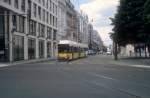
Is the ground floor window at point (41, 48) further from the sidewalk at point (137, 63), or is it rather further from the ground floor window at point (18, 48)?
the sidewalk at point (137, 63)

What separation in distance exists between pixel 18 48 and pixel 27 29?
22.7 ft

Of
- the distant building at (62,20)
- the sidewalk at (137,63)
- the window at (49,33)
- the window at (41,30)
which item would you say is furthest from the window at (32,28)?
the distant building at (62,20)

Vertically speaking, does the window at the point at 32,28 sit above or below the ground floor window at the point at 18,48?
above

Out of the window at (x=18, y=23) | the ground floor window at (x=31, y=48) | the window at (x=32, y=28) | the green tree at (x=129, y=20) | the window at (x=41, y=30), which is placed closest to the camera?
the green tree at (x=129, y=20)

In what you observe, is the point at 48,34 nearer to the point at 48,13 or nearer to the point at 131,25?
the point at 48,13

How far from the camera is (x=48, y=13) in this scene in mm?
84562

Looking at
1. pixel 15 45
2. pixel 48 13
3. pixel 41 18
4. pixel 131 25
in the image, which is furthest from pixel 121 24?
pixel 48 13

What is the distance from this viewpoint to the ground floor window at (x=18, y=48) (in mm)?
57641

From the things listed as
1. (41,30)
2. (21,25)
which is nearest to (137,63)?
(21,25)

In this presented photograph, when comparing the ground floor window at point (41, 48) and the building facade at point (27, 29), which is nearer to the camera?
the building facade at point (27, 29)

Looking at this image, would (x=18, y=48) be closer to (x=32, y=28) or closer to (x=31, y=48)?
(x=31, y=48)

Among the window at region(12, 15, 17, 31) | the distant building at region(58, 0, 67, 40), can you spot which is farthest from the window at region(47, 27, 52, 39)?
the window at region(12, 15, 17, 31)

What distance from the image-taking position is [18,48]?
5991cm

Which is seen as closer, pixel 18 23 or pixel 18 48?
pixel 18 48
